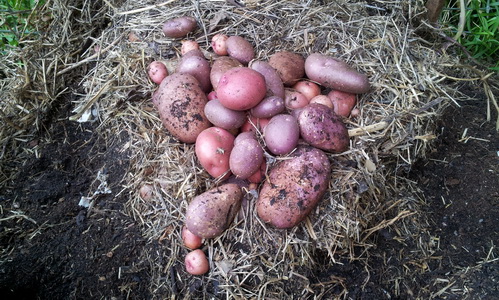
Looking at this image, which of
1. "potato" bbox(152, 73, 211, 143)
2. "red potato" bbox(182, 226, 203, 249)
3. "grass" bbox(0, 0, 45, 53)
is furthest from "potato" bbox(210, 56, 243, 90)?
"grass" bbox(0, 0, 45, 53)

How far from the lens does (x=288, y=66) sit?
2.33 meters

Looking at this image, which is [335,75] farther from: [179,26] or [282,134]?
[179,26]

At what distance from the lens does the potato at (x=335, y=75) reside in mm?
2252

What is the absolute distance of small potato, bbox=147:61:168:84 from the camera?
8.04ft

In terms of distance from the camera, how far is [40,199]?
2277 millimetres

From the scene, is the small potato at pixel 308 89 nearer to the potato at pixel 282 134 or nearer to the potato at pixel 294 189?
the potato at pixel 282 134

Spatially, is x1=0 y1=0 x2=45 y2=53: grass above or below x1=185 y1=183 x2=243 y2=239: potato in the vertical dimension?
above

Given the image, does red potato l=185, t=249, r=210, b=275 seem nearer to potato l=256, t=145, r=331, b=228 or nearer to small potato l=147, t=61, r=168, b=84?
potato l=256, t=145, r=331, b=228

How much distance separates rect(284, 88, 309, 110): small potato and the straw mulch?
34 cm

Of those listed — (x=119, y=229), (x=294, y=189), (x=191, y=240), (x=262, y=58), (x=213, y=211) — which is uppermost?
(x=262, y=58)

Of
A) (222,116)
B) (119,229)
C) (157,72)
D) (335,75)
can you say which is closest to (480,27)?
(335,75)

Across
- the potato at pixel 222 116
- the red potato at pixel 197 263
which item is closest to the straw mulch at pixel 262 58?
the red potato at pixel 197 263

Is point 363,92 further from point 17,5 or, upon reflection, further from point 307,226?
point 17,5

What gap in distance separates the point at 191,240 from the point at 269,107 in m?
0.90
